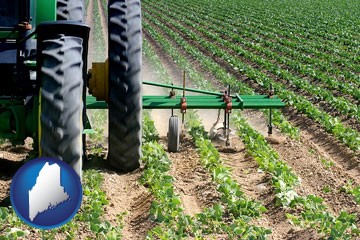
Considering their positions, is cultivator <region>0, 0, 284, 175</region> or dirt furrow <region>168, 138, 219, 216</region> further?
dirt furrow <region>168, 138, 219, 216</region>

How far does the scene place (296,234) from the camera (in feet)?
15.5

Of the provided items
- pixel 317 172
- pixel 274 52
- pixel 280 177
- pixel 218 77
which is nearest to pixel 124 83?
pixel 280 177

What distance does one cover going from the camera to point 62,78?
4.20m

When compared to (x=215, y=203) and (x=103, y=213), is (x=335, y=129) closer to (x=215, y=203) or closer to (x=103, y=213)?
(x=215, y=203)

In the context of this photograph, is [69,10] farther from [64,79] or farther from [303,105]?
[303,105]

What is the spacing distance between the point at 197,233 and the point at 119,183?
128 cm

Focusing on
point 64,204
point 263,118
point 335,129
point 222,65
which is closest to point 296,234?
point 64,204

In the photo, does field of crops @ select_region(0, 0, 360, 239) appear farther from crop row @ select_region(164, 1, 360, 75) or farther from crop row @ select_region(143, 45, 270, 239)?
crop row @ select_region(164, 1, 360, 75)

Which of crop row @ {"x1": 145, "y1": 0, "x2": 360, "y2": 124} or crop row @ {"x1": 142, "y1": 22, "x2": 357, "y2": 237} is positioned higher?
crop row @ {"x1": 145, "y1": 0, "x2": 360, "y2": 124}

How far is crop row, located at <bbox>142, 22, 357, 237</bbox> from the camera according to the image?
15.5 ft

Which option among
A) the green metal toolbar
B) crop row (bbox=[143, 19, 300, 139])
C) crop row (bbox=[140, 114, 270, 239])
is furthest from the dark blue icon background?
crop row (bbox=[143, 19, 300, 139])

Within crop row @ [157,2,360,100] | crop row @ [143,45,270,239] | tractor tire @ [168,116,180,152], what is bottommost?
crop row @ [143,45,270,239]

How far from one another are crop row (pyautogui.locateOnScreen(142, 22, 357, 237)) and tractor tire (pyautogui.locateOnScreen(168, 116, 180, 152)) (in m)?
0.25

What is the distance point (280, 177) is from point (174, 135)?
1389 millimetres
